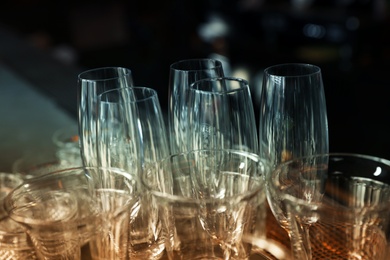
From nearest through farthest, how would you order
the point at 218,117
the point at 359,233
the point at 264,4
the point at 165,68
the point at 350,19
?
the point at 359,233 → the point at 218,117 → the point at 165,68 → the point at 350,19 → the point at 264,4

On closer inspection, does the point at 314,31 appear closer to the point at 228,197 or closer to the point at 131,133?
the point at 131,133

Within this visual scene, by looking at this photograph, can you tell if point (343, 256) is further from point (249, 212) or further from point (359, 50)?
point (359, 50)

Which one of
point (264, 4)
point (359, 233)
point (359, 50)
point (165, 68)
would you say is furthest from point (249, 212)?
point (264, 4)

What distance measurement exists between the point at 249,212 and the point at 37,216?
0.19 metres

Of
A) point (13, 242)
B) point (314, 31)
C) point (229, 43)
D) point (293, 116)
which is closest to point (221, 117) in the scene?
point (293, 116)

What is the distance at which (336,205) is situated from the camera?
17.4 inches

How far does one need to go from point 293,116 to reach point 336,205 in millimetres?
125

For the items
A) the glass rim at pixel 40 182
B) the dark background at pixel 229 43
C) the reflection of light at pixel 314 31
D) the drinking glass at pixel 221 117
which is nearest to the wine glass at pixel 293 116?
the drinking glass at pixel 221 117

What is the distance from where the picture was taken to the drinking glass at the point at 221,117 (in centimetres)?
50

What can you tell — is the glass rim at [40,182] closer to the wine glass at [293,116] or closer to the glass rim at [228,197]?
the glass rim at [228,197]

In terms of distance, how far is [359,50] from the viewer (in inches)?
106

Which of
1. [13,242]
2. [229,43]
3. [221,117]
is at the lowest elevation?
[229,43]

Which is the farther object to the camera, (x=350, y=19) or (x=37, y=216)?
(x=350, y=19)

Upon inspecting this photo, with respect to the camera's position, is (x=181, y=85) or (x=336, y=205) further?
(x=181, y=85)
